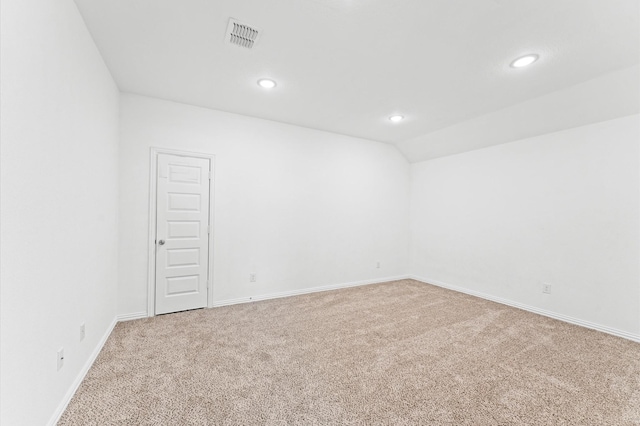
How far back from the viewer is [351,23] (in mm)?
1990

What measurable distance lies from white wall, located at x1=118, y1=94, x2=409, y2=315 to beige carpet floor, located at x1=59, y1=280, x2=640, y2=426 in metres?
0.79

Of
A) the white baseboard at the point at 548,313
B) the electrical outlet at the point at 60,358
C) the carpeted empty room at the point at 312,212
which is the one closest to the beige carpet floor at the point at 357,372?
the carpeted empty room at the point at 312,212

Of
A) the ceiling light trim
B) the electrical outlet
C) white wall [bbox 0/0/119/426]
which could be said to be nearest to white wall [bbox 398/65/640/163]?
the ceiling light trim

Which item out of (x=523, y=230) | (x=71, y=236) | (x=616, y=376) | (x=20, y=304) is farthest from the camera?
(x=523, y=230)

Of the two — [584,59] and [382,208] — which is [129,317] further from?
[584,59]

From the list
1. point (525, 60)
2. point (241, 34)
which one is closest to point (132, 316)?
point (241, 34)

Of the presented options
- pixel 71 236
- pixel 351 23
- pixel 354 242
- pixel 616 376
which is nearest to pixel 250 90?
pixel 351 23

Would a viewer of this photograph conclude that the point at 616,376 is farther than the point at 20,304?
Yes

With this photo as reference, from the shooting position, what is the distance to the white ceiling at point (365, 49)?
185 cm

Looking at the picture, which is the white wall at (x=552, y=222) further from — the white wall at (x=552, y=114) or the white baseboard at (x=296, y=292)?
the white baseboard at (x=296, y=292)

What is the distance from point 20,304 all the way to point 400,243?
17.2ft

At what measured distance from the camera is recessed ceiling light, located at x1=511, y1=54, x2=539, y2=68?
92.0 inches

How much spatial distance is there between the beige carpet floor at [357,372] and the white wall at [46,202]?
485 millimetres

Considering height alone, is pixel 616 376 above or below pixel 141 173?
below
